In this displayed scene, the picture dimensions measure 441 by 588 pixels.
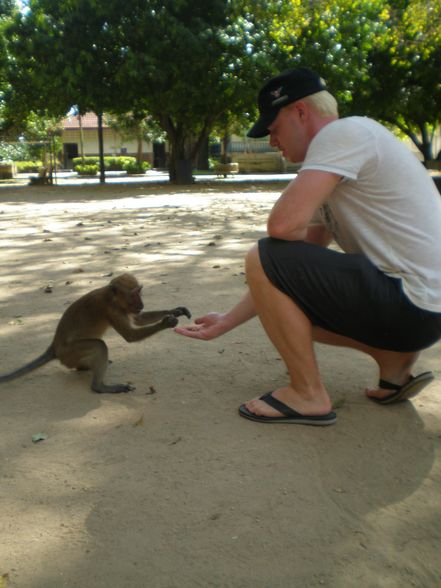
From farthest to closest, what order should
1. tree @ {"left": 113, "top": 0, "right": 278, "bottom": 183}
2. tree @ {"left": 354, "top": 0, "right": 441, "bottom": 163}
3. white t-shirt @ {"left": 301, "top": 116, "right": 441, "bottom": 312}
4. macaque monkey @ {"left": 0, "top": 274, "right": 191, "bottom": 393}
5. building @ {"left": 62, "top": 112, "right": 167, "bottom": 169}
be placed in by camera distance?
building @ {"left": 62, "top": 112, "right": 167, "bottom": 169} → tree @ {"left": 354, "top": 0, "right": 441, "bottom": 163} → tree @ {"left": 113, "top": 0, "right": 278, "bottom": 183} → macaque monkey @ {"left": 0, "top": 274, "right": 191, "bottom": 393} → white t-shirt @ {"left": 301, "top": 116, "right": 441, "bottom": 312}

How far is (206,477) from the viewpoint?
8.27 ft

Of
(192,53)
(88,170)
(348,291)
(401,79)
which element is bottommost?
(88,170)

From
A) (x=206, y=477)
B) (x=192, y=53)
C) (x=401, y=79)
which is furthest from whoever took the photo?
(x=401, y=79)

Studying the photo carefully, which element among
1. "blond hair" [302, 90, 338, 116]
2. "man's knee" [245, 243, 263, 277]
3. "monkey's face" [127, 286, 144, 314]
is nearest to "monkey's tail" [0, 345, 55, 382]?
"monkey's face" [127, 286, 144, 314]

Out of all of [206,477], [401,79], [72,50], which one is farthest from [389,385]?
[401,79]

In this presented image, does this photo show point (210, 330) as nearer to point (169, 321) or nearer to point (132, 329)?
point (169, 321)

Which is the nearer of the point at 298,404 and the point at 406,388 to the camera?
the point at 298,404

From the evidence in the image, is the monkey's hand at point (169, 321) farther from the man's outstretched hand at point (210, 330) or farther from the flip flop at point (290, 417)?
the flip flop at point (290, 417)

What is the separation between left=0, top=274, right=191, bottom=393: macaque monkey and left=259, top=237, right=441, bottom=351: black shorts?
1106 millimetres

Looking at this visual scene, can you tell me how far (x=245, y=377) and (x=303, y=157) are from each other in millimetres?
1298

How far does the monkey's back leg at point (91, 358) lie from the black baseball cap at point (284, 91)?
150cm

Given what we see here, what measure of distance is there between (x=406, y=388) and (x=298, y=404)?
20.9 inches

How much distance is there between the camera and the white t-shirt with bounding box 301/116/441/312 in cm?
269

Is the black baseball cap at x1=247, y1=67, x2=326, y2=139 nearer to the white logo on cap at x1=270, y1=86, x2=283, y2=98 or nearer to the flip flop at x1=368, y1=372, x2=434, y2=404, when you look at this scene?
the white logo on cap at x1=270, y1=86, x2=283, y2=98
